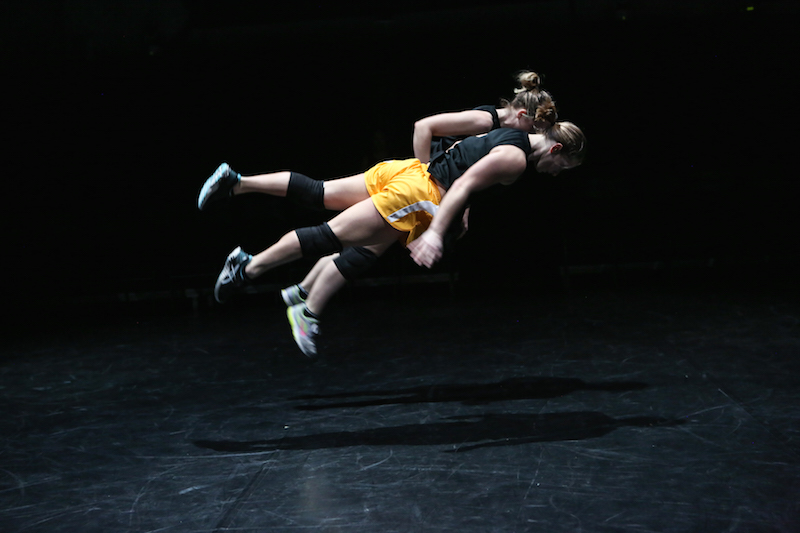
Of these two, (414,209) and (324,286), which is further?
(324,286)

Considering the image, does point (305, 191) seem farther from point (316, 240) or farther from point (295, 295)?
point (295, 295)

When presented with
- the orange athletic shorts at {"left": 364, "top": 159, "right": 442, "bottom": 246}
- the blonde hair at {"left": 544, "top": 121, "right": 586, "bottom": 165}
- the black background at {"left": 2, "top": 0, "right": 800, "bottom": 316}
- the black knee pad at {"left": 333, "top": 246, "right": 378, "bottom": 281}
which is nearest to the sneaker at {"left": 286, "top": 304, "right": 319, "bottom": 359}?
the black knee pad at {"left": 333, "top": 246, "right": 378, "bottom": 281}

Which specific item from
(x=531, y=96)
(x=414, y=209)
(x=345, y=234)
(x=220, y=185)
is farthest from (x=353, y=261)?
(x=531, y=96)

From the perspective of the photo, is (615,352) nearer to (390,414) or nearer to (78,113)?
(390,414)

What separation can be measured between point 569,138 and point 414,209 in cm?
66

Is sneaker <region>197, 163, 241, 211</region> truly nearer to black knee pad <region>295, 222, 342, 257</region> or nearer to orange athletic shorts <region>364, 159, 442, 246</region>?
black knee pad <region>295, 222, 342, 257</region>

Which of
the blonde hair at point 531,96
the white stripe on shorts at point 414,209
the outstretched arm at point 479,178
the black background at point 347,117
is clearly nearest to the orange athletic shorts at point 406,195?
the white stripe on shorts at point 414,209

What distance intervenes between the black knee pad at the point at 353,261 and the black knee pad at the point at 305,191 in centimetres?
25

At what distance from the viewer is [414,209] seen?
269cm

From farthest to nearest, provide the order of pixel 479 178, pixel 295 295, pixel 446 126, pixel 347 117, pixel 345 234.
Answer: pixel 347 117 → pixel 295 295 → pixel 446 126 → pixel 345 234 → pixel 479 178

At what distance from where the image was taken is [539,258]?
18.5 ft

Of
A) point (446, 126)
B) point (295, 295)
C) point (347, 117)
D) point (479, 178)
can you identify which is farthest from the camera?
point (347, 117)

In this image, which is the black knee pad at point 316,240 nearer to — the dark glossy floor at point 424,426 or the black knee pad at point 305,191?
the black knee pad at point 305,191

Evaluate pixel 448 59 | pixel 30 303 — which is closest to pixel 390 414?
pixel 448 59
